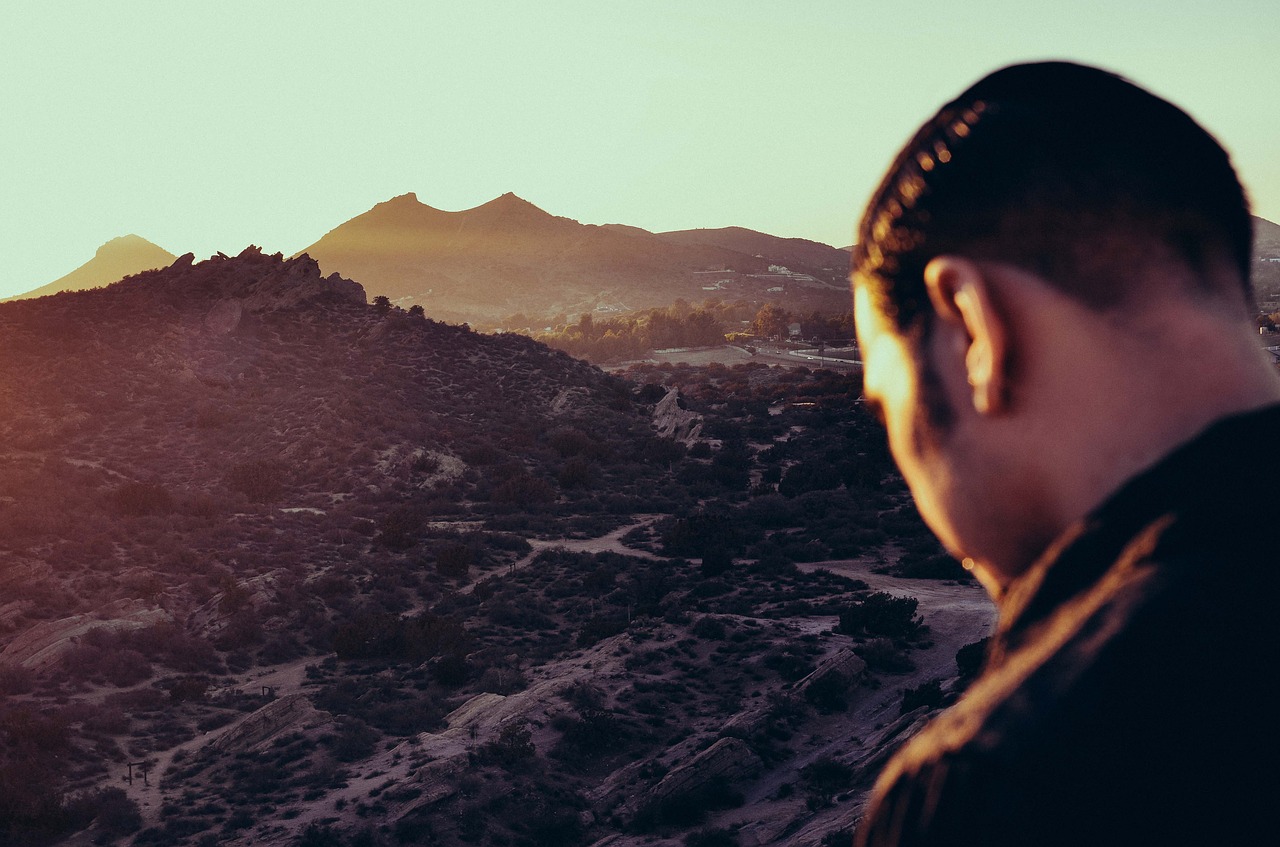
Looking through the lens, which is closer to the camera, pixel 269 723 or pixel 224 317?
pixel 269 723

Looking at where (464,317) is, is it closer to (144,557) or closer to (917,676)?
(144,557)

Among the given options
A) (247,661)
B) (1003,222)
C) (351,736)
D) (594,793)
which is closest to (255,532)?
(247,661)

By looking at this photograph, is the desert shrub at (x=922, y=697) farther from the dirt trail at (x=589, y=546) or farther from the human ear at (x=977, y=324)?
the human ear at (x=977, y=324)

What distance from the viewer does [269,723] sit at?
2033 cm

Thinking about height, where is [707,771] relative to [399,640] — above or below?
below

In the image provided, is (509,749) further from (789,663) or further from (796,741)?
(789,663)

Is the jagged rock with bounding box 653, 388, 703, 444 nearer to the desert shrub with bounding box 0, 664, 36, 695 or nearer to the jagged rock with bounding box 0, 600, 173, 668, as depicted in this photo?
the jagged rock with bounding box 0, 600, 173, 668

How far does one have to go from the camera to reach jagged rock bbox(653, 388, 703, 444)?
1992 inches

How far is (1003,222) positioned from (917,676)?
76.2ft

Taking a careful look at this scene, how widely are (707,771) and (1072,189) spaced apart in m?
18.5

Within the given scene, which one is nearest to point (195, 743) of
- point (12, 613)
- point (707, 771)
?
point (12, 613)

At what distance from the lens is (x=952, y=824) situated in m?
0.94

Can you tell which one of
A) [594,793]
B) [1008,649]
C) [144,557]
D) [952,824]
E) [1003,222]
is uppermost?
[1003,222]

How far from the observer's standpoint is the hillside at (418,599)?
18000 millimetres
